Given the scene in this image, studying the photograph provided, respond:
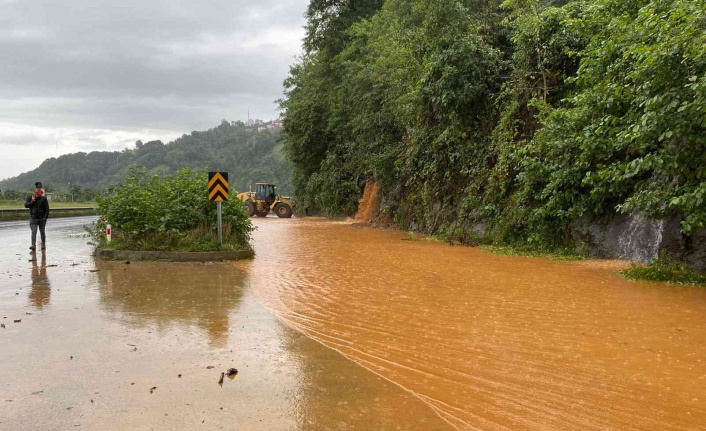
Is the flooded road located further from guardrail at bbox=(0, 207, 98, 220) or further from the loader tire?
the loader tire

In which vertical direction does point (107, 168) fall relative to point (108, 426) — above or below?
above

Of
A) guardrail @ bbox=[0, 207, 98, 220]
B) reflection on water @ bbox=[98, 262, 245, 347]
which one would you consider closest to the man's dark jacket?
reflection on water @ bbox=[98, 262, 245, 347]

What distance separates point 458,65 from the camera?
18.4 metres

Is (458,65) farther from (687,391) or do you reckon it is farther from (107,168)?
(107,168)

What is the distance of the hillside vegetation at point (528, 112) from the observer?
9422 millimetres

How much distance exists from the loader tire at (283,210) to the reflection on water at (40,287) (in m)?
28.8

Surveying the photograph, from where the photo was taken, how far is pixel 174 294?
847 centimetres

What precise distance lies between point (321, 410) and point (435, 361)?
5.26 ft

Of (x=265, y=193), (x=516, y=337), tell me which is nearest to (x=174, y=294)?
(x=516, y=337)

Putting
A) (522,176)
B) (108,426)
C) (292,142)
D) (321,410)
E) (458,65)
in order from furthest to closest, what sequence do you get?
(292,142)
(458,65)
(522,176)
(321,410)
(108,426)

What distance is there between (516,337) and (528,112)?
1259 centimetres

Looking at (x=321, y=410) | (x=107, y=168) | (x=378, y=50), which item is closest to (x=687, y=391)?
(x=321, y=410)

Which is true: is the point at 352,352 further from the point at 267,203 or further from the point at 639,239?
the point at 267,203

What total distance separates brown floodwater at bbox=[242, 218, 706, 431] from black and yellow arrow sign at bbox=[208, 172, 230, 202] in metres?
2.58
